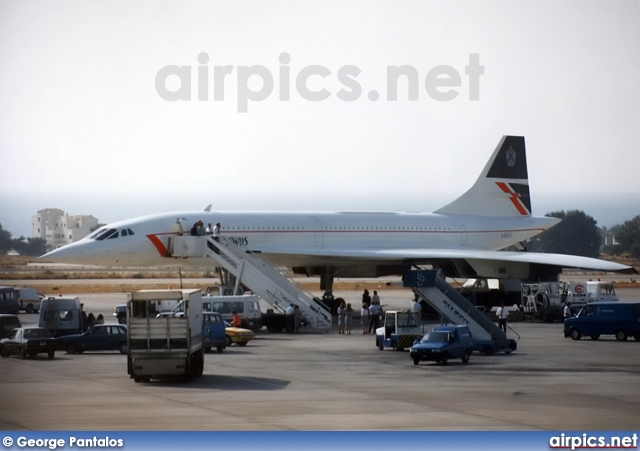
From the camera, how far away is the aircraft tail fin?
2581 inches

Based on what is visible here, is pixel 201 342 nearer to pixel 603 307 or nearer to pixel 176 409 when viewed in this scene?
pixel 176 409

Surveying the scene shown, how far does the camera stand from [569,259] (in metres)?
55.0

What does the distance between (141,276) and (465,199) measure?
190ft

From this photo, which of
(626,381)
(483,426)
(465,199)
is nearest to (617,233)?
(465,199)

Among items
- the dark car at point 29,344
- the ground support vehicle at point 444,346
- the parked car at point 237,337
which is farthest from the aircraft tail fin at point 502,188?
the dark car at point 29,344

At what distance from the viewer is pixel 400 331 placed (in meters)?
39.4

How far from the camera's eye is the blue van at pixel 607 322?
4353 cm

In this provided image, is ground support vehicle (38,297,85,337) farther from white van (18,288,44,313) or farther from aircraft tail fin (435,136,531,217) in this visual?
aircraft tail fin (435,136,531,217)

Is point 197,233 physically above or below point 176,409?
above

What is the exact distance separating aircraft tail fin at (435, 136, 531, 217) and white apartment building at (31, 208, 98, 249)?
121m

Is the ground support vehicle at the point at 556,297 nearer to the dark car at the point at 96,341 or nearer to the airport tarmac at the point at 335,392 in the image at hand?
the airport tarmac at the point at 335,392

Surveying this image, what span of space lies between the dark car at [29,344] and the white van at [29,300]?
29.6 m

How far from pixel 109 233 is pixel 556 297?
75.7 feet

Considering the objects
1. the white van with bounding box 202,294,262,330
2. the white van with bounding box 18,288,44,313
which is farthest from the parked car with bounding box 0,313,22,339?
the white van with bounding box 18,288,44,313
